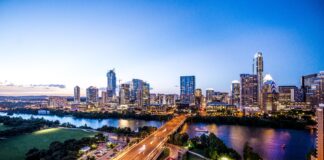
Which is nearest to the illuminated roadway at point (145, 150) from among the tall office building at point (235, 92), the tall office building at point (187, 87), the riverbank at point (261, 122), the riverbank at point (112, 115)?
the riverbank at point (261, 122)

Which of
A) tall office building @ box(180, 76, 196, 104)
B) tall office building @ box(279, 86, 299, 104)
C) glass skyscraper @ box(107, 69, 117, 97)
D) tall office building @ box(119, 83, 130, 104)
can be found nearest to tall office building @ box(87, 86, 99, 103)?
tall office building @ box(119, 83, 130, 104)

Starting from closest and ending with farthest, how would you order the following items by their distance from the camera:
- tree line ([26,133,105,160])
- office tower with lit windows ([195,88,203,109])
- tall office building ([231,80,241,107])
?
tree line ([26,133,105,160]) < office tower with lit windows ([195,88,203,109]) < tall office building ([231,80,241,107])

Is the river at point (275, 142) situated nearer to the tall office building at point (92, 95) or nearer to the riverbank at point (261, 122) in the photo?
the riverbank at point (261, 122)

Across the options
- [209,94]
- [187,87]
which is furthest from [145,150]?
[209,94]

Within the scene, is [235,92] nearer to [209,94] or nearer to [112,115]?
[209,94]

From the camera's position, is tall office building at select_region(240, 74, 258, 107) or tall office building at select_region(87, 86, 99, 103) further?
tall office building at select_region(87, 86, 99, 103)

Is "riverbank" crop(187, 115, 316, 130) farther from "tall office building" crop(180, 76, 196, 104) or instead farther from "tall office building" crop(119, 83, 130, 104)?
"tall office building" crop(180, 76, 196, 104)

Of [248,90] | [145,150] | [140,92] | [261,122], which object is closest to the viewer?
[145,150]
